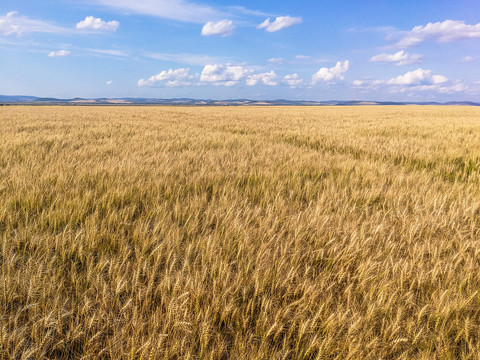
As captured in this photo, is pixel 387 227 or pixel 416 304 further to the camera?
pixel 387 227

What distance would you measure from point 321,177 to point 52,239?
2574 mm

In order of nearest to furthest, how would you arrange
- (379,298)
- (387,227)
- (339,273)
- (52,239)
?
(379,298) < (339,273) < (52,239) < (387,227)

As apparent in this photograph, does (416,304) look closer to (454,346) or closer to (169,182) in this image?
(454,346)

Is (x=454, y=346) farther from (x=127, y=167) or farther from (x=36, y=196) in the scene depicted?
(x=127, y=167)

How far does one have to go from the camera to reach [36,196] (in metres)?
1.95

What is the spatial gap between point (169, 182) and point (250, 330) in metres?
1.81

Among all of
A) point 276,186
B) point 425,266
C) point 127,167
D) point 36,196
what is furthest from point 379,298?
point 127,167

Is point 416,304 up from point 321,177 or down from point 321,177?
down

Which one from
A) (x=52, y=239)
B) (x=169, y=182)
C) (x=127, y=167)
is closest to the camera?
(x=52, y=239)

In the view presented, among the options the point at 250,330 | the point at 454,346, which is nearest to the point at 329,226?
the point at 454,346

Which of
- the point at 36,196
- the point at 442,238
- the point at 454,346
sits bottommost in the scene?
the point at 454,346

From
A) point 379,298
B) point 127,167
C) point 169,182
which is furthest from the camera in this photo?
point 127,167

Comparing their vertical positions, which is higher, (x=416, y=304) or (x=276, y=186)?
(x=276, y=186)

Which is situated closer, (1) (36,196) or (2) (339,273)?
(2) (339,273)
